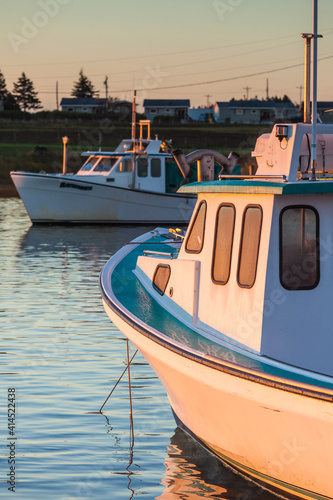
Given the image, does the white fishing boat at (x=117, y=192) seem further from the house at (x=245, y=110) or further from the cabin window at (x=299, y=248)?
the house at (x=245, y=110)

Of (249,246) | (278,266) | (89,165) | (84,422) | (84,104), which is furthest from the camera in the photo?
(84,104)

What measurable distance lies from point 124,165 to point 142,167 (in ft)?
2.52

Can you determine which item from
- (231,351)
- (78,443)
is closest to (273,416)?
(231,351)

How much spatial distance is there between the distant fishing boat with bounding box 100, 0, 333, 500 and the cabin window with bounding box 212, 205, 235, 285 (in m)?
0.01

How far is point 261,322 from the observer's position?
952cm

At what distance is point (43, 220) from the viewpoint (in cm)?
4159

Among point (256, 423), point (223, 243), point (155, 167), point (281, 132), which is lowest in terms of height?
point (256, 423)

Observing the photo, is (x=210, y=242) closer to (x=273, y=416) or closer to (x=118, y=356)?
(x=273, y=416)

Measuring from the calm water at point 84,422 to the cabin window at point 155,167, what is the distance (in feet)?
66.3

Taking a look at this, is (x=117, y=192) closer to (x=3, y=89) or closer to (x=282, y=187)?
(x=282, y=187)

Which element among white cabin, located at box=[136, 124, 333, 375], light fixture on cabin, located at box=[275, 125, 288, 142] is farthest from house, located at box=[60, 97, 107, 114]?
white cabin, located at box=[136, 124, 333, 375]

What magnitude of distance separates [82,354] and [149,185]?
2605 centimetres

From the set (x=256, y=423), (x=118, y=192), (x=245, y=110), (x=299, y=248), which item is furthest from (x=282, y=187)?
(x=245, y=110)

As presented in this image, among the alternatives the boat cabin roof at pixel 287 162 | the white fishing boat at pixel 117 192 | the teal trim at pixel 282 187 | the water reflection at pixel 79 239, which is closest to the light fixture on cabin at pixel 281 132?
the boat cabin roof at pixel 287 162
